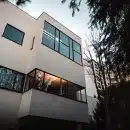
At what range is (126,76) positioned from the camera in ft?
21.7

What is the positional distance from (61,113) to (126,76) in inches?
222

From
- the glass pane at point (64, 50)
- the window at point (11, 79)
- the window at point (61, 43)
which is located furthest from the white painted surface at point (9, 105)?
the glass pane at point (64, 50)

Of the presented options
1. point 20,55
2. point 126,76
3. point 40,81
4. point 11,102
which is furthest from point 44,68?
point 126,76

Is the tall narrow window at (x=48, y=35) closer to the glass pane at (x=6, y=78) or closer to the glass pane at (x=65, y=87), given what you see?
the glass pane at (x=65, y=87)

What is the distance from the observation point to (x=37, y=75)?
10953mm

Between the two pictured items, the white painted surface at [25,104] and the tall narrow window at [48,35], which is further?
the tall narrow window at [48,35]

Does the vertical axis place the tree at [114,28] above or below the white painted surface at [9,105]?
above

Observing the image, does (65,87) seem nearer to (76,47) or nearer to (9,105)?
(9,105)

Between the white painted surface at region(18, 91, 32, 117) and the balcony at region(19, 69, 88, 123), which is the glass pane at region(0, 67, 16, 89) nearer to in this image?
the balcony at region(19, 69, 88, 123)

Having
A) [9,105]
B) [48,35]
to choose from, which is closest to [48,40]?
[48,35]

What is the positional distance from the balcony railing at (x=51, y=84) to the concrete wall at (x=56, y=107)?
466mm

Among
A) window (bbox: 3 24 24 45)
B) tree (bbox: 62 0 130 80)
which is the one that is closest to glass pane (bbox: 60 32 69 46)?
window (bbox: 3 24 24 45)

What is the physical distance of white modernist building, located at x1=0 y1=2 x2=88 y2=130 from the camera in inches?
389

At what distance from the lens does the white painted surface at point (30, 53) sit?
11203 millimetres
